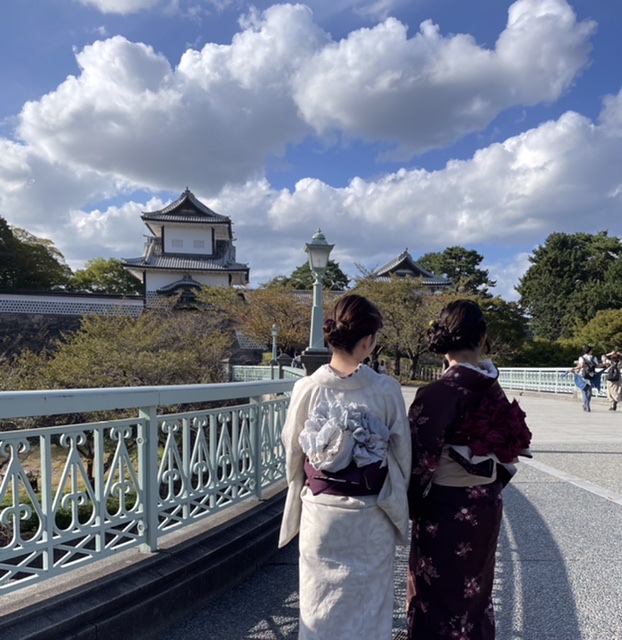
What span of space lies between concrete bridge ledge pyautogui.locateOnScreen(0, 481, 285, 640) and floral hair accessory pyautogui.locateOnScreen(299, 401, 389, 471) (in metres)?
1.09

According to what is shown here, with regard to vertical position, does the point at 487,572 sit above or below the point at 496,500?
below

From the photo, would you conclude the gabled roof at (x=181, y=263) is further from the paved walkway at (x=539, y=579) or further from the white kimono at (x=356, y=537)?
the white kimono at (x=356, y=537)

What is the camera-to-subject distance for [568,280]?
43656 millimetres

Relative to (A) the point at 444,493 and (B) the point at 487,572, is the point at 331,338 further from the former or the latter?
(B) the point at 487,572

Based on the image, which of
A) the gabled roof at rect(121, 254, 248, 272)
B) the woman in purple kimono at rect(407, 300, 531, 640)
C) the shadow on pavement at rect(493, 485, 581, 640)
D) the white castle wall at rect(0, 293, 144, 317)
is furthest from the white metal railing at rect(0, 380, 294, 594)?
the gabled roof at rect(121, 254, 248, 272)

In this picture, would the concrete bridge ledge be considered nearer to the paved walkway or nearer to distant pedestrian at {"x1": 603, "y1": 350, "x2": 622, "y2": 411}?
the paved walkway

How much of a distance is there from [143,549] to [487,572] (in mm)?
1622

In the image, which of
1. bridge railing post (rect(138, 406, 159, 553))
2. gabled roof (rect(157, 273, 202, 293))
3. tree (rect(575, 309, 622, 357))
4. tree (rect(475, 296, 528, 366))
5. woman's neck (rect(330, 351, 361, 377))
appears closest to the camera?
woman's neck (rect(330, 351, 361, 377))

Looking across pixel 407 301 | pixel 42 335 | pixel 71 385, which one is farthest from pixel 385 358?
pixel 71 385

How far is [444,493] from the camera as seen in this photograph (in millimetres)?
1997

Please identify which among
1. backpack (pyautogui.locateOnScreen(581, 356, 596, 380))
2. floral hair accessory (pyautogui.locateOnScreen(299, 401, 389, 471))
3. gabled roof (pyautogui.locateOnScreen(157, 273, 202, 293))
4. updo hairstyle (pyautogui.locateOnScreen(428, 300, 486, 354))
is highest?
gabled roof (pyautogui.locateOnScreen(157, 273, 202, 293))

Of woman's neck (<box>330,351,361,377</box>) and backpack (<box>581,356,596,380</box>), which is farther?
backpack (<box>581,356,596,380</box>)

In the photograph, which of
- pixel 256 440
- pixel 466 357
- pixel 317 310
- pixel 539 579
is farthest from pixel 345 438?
pixel 317 310

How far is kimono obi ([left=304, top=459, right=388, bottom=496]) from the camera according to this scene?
1826mm
